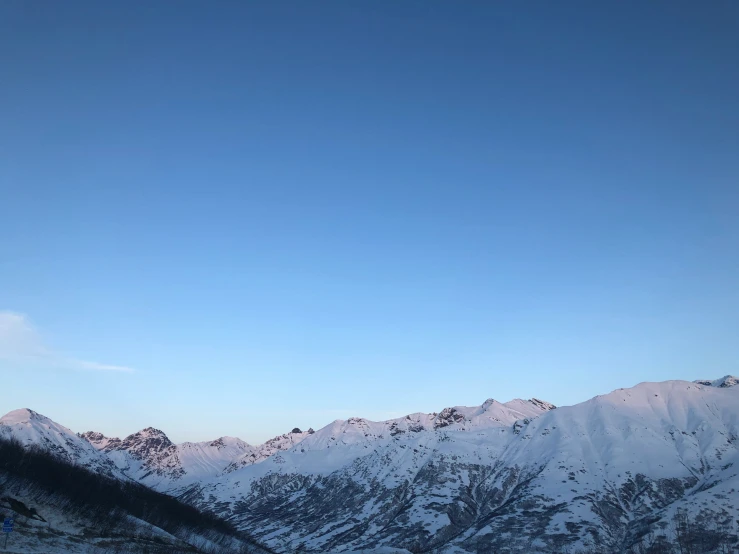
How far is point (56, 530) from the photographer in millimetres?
92625

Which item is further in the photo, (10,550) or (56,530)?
(56,530)

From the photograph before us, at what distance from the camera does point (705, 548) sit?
17438 cm

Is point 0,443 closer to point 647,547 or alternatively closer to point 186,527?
point 186,527

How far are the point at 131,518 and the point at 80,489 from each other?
30720mm

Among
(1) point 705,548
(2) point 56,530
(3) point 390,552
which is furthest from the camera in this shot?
(1) point 705,548

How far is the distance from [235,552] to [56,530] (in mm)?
100949

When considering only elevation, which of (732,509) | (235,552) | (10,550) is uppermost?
(10,550)

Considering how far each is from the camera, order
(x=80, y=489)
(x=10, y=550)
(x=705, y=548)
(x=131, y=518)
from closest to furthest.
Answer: (x=10, y=550) → (x=131, y=518) → (x=80, y=489) → (x=705, y=548)

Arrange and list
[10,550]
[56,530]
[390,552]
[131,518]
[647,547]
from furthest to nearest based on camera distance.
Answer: [647,547] → [131,518] → [390,552] → [56,530] → [10,550]

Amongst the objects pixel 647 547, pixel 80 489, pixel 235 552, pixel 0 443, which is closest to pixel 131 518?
pixel 80 489

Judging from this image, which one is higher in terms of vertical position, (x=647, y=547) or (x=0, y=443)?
(x=0, y=443)

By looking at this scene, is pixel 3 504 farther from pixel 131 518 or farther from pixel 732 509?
pixel 732 509

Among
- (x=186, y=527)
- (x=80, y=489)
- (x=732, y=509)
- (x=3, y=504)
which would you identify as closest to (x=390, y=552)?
(x=3, y=504)

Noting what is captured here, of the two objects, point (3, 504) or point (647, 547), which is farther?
point (647, 547)
